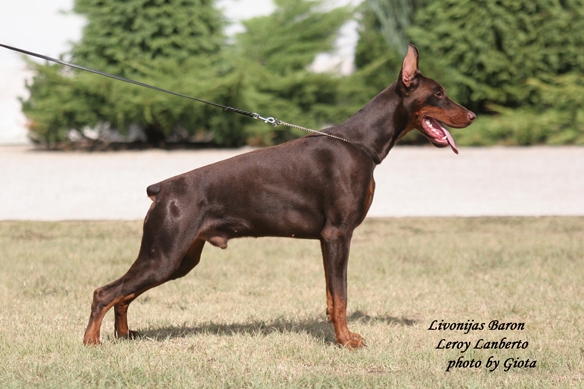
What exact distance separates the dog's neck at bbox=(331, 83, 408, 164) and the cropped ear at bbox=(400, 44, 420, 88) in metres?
0.15

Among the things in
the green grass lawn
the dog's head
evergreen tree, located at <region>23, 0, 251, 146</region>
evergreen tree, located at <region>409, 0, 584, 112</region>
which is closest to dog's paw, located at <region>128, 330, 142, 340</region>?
the green grass lawn

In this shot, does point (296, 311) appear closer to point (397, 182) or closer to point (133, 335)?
point (133, 335)

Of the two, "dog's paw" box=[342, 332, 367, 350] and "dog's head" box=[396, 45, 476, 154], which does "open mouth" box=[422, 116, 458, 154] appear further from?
"dog's paw" box=[342, 332, 367, 350]

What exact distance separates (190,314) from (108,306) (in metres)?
1.26

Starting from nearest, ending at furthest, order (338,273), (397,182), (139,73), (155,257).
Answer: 1. (155,257)
2. (338,273)
3. (397,182)
4. (139,73)

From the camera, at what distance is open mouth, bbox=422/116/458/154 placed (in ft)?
15.6

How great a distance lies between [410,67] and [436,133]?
0.44m

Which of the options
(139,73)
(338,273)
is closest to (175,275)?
(338,273)

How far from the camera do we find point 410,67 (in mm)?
4672

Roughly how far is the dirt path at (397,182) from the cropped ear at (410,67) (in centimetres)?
659

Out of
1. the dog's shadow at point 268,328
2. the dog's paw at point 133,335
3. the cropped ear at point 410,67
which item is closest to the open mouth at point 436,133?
the cropped ear at point 410,67

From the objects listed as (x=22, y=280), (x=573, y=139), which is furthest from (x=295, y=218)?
(x=573, y=139)

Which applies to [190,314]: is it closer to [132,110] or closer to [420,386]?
[420,386]

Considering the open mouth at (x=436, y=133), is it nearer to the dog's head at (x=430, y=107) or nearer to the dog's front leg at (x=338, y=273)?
the dog's head at (x=430, y=107)
